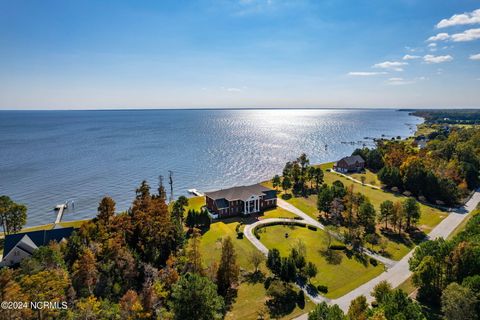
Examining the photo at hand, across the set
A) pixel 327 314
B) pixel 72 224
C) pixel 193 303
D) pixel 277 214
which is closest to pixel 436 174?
pixel 277 214

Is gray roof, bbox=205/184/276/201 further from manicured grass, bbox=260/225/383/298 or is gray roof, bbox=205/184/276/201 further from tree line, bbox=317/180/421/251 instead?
tree line, bbox=317/180/421/251

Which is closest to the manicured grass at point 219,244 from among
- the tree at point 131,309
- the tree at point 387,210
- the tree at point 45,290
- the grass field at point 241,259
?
the grass field at point 241,259

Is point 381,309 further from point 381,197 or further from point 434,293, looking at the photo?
point 381,197

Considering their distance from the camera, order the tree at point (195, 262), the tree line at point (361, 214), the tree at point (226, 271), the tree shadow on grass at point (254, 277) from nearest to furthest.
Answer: the tree at point (195, 262) → the tree at point (226, 271) → the tree shadow on grass at point (254, 277) → the tree line at point (361, 214)

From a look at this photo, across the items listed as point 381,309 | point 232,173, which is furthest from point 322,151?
point 381,309

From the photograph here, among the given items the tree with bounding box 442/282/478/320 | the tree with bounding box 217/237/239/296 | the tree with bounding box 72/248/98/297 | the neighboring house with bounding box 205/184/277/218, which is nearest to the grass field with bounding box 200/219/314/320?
the tree with bounding box 217/237/239/296

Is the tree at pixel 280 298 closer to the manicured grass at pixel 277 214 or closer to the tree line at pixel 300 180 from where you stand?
the manicured grass at pixel 277 214
